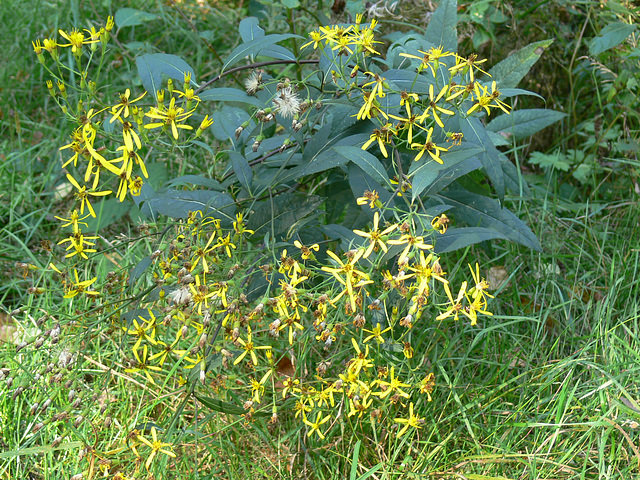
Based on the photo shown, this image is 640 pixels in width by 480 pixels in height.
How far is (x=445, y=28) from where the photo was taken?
1757 mm

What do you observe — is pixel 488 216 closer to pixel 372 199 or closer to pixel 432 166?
pixel 432 166

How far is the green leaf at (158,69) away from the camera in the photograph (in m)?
1.64

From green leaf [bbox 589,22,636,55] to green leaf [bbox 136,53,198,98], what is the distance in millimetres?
1503

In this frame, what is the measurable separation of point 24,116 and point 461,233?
2481 mm

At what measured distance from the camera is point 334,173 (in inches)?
70.8

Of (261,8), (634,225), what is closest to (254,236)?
(634,225)

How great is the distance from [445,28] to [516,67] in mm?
263

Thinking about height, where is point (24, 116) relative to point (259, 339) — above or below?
below

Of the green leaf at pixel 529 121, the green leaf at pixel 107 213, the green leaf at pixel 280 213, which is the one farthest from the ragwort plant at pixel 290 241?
the green leaf at pixel 107 213

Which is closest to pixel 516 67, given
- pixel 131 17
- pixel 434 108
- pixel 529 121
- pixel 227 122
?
pixel 529 121

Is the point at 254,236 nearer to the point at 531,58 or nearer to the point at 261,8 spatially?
the point at 531,58

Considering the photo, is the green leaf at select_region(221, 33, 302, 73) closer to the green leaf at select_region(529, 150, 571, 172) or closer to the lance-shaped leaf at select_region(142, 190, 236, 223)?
the lance-shaped leaf at select_region(142, 190, 236, 223)

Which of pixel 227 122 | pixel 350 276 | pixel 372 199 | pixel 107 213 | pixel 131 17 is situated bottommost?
pixel 107 213

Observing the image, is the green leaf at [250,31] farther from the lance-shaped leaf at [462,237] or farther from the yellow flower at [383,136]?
the lance-shaped leaf at [462,237]
